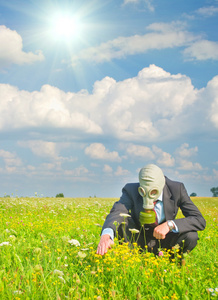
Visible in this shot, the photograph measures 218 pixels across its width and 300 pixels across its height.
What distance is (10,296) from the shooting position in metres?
3.95

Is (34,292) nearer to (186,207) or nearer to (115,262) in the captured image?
(115,262)

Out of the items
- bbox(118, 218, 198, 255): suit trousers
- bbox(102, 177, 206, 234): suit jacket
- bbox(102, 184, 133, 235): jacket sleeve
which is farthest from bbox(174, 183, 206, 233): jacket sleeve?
bbox(102, 184, 133, 235): jacket sleeve

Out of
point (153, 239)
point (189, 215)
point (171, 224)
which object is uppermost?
point (189, 215)

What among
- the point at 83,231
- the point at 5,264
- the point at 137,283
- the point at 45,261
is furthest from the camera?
the point at 83,231

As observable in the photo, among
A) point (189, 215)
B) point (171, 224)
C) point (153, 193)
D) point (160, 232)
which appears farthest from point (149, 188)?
point (189, 215)

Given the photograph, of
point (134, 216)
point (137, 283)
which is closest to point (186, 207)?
point (134, 216)

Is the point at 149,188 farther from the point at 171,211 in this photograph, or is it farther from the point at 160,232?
the point at 171,211

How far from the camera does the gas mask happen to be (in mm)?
4996

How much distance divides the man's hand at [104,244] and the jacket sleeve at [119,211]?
28 centimetres

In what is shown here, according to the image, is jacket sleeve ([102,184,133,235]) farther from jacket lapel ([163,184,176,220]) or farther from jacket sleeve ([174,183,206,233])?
jacket sleeve ([174,183,206,233])

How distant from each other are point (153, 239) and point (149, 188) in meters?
1.37

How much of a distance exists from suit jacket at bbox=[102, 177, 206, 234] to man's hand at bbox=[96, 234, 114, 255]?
494 millimetres

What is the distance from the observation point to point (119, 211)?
552 cm

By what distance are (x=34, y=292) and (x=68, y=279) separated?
0.55 m
